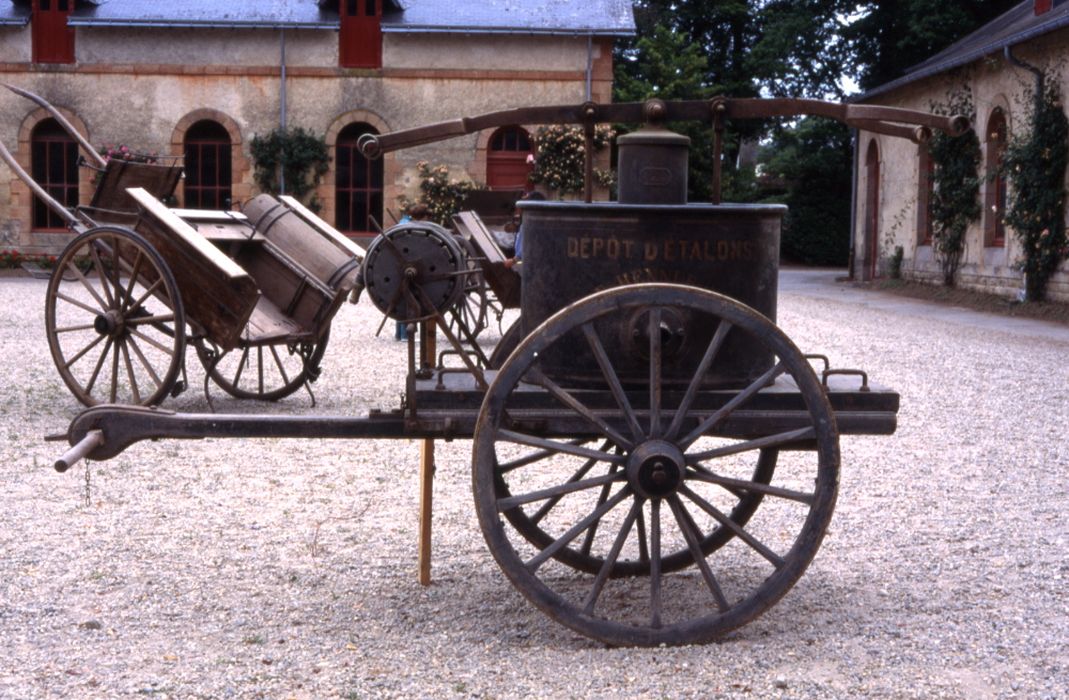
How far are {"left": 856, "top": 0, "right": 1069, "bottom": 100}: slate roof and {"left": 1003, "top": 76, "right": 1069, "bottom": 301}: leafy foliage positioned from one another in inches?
36.6

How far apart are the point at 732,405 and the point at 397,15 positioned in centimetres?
2228

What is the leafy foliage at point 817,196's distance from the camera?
1415 inches

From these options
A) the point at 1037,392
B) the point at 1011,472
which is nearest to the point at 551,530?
the point at 1011,472

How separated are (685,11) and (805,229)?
7969mm

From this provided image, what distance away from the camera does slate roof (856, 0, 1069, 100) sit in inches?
744

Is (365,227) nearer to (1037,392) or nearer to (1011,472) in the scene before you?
(1037,392)

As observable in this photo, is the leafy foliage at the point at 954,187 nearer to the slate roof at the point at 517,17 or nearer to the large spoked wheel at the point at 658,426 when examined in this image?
the slate roof at the point at 517,17

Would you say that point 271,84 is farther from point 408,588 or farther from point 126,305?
point 408,588

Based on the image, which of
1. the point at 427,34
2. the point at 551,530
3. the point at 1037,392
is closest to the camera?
the point at 551,530

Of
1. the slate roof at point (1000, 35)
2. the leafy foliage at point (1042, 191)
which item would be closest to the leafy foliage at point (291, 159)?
the slate roof at point (1000, 35)

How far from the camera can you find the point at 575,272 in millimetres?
4172

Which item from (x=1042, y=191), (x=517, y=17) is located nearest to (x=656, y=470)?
(x=1042, y=191)

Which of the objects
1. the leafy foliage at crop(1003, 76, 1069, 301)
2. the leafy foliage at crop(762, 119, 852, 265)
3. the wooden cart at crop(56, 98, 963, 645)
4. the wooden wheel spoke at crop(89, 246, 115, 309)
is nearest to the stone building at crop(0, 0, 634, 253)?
the leafy foliage at crop(1003, 76, 1069, 301)

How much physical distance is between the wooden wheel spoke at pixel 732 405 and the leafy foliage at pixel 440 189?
2069 cm
